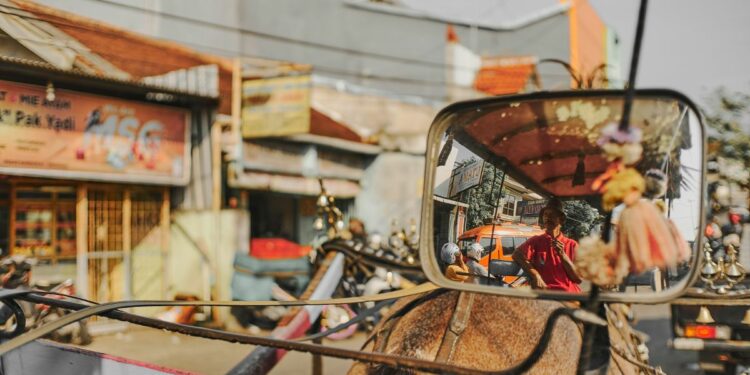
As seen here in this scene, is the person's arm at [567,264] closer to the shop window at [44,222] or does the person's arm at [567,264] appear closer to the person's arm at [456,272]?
the person's arm at [456,272]

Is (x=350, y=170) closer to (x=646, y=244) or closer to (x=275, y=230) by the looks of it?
(x=275, y=230)

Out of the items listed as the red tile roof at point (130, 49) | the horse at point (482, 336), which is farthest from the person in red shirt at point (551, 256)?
the red tile roof at point (130, 49)

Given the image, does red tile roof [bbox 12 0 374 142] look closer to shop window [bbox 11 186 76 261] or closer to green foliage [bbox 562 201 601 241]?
shop window [bbox 11 186 76 261]

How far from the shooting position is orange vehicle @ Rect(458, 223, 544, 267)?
1865 millimetres

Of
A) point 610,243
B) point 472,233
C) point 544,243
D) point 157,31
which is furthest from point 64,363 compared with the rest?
point 157,31

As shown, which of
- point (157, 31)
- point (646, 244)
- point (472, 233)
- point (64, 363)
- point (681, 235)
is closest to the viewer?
point (646, 244)

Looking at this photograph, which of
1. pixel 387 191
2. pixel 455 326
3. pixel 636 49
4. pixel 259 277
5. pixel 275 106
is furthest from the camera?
pixel 387 191

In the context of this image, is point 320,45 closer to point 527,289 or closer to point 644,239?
point 527,289

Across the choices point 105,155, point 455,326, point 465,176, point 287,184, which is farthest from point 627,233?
point 287,184

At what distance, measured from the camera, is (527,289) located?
65.1 inches

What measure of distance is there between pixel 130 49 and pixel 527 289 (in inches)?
291

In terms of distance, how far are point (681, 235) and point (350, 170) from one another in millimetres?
11321

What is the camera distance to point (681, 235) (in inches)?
58.0

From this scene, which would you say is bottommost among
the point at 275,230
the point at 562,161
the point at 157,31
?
the point at 275,230
